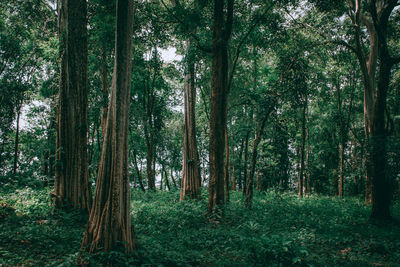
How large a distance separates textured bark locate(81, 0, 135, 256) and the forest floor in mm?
352

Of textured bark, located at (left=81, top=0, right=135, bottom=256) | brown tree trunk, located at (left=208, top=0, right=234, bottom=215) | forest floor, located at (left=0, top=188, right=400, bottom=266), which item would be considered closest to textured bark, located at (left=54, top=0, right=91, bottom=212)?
forest floor, located at (left=0, top=188, right=400, bottom=266)

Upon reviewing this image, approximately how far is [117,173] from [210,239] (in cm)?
329

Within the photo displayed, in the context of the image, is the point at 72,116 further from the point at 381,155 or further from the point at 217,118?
the point at 381,155

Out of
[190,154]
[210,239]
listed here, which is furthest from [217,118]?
[190,154]

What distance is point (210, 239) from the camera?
21.1 ft

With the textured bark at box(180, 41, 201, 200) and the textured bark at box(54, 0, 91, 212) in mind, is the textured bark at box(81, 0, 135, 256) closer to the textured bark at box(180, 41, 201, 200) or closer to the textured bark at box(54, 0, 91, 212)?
the textured bark at box(54, 0, 91, 212)

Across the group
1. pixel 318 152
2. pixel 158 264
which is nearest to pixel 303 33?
pixel 158 264

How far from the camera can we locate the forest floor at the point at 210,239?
183 inches

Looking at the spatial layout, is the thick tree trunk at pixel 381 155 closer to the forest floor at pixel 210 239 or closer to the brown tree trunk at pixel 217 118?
the forest floor at pixel 210 239

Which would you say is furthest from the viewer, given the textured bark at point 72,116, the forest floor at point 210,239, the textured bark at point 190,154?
the textured bark at point 190,154

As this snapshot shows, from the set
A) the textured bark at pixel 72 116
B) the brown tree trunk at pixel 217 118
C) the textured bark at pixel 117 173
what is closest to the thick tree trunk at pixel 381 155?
the brown tree trunk at pixel 217 118

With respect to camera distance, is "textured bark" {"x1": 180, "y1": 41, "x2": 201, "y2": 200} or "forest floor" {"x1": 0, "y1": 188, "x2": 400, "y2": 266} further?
"textured bark" {"x1": 180, "y1": 41, "x2": 201, "y2": 200}

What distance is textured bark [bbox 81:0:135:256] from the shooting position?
14.5ft

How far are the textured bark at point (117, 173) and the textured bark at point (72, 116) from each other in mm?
2919
